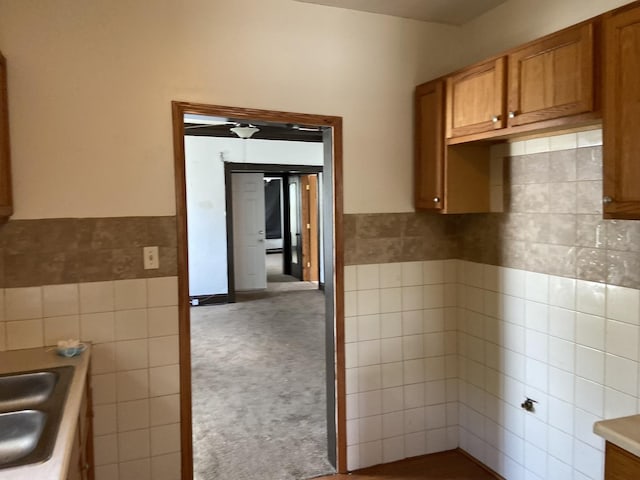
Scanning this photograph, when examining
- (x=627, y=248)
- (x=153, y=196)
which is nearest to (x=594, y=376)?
(x=627, y=248)

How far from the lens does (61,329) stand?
224cm

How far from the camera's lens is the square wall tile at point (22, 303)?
2.15 metres

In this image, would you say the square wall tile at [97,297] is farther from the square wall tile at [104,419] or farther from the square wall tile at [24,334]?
the square wall tile at [104,419]

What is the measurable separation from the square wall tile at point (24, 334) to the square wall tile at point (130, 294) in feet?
1.13

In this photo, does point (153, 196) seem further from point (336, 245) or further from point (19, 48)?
point (336, 245)

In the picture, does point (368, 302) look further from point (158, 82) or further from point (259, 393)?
point (259, 393)

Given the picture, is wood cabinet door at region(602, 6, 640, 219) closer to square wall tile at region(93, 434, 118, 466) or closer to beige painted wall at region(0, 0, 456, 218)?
beige painted wall at region(0, 0, 456, 218)

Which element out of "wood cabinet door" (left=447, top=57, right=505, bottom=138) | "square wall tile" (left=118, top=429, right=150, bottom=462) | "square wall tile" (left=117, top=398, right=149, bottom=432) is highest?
"wood cabinet door" (left=447, top=57, right=505, bottom=138)

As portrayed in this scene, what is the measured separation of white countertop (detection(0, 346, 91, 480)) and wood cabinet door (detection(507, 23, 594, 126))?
207 cm

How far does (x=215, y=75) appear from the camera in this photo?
8.11 ft

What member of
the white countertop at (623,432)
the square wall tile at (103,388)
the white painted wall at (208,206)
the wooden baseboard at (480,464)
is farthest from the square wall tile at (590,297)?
the white painted wall at (208,206)

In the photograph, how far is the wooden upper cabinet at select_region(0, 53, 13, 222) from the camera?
1963 mm

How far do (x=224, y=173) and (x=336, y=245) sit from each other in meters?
5.04

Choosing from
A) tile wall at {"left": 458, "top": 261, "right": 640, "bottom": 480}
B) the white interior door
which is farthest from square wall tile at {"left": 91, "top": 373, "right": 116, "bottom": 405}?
the white interior door
